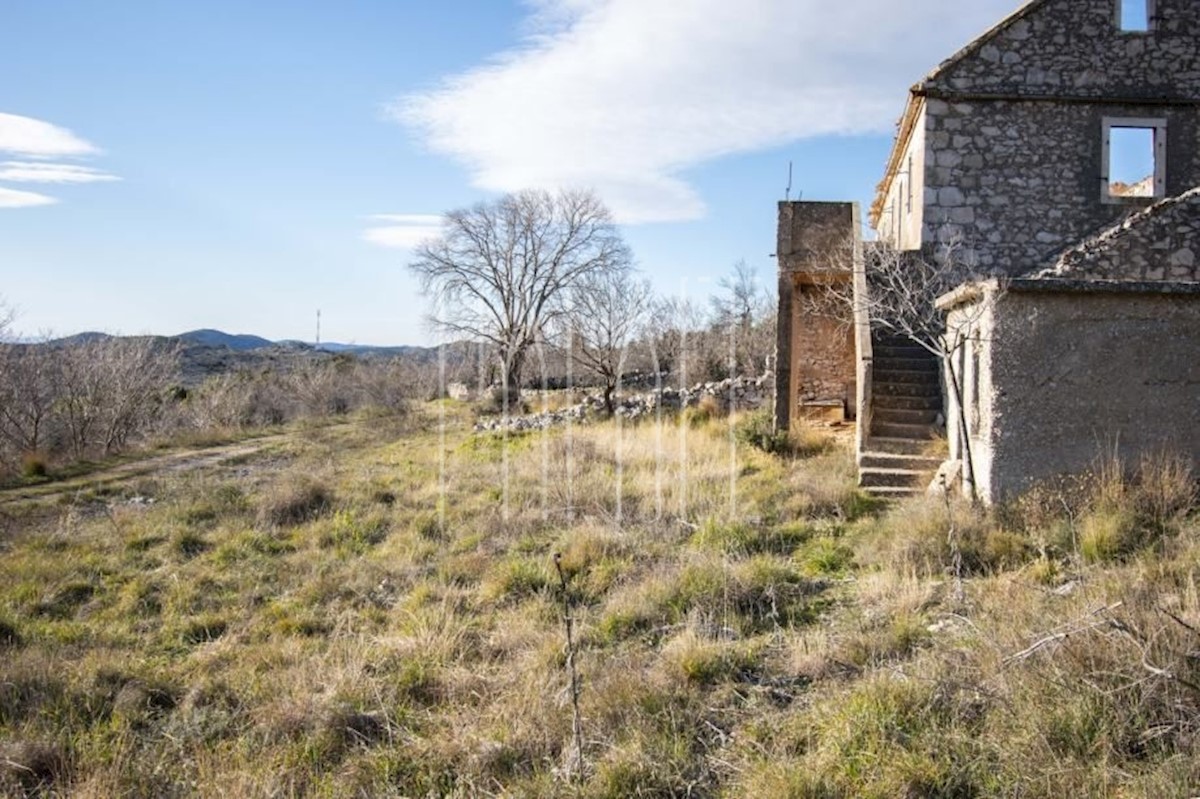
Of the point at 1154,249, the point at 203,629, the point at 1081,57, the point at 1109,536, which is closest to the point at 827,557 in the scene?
the point at 1109,536

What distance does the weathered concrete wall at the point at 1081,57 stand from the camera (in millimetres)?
11961

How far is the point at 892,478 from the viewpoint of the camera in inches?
367

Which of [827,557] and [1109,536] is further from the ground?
[1109,536]

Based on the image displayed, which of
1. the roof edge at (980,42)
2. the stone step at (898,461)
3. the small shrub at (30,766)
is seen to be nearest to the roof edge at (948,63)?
the roof edge at (980,42)

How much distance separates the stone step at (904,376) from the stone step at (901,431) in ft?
2.31

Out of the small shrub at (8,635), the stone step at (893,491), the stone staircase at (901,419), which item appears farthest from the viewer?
the stone staircase at (901,419)

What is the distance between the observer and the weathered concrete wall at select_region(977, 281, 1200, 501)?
274 inches

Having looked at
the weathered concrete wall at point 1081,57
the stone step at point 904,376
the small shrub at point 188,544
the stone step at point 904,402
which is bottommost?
the small shrub at point 188,544

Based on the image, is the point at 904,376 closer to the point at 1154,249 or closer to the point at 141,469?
the point at 1154,249

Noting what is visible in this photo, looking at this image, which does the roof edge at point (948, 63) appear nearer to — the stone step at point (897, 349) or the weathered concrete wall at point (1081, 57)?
the weathered concrete wall at point (1081, 57)

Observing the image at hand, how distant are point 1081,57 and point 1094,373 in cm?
779

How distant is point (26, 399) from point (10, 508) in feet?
24.8

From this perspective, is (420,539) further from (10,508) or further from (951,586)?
(10,508)

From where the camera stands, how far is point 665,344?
2650 cm
